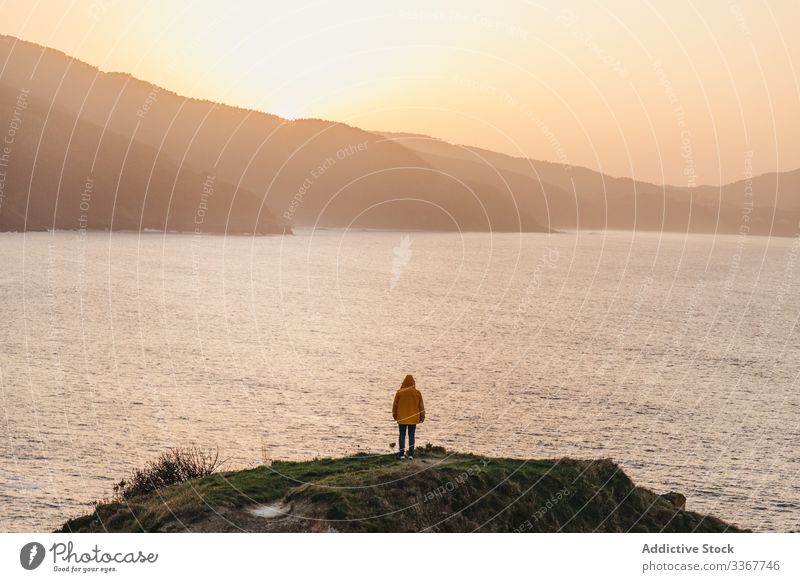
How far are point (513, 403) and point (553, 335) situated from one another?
48014 millimetres

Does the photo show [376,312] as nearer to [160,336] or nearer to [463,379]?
[160,336]

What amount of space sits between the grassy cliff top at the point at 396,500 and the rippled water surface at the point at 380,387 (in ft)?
58.6

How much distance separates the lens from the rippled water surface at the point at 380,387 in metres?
59.2

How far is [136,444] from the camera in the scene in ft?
200

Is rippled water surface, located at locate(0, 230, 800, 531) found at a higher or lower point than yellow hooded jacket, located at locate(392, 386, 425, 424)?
lower

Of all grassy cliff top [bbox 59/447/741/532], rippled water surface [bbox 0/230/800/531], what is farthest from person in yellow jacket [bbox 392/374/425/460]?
rippled water surface [bbox 0/230/800/531]

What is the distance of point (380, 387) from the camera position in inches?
3469

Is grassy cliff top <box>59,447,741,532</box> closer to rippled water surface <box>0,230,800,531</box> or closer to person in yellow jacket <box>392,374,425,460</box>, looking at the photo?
person in yellow jacket <box>392,374,425,460</box>

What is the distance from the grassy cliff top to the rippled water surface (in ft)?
58.6

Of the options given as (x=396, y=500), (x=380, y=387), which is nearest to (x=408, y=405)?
(x=396, y=500)

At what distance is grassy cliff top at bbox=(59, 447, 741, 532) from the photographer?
2816cm

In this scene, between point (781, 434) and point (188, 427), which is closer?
point (188, 427)
